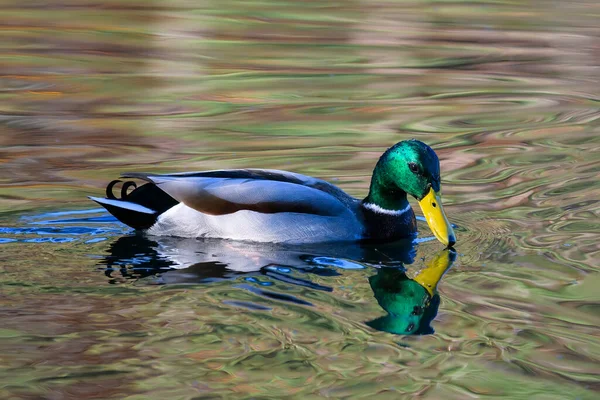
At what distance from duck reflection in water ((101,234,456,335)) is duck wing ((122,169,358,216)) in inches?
9.7

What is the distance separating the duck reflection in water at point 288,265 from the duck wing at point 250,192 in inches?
9.7

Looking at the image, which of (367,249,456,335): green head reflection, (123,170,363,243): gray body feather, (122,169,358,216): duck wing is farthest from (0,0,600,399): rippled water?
(122,169,358,216): duck wing

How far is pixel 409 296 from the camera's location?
6.66 meters

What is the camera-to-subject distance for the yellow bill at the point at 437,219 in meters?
7.44

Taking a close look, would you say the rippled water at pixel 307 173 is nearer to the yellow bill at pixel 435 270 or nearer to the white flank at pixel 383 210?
the yellow bill at pixel 435 270

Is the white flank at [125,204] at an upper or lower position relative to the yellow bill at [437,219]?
upper

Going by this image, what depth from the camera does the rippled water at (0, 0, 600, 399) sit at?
5449 mm

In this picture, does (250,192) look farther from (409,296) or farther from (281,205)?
(409,296)

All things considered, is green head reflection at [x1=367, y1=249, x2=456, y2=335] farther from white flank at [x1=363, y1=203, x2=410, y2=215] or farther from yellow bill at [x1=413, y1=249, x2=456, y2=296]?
white flank at [x1=363, y1=203, x2=410, y2=215]

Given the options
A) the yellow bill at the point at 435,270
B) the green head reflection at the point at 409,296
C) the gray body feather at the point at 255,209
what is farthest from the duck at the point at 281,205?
the green head reflection at the point at 409,296

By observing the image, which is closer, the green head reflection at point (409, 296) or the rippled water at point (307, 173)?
the rippled water at point (307, 173)

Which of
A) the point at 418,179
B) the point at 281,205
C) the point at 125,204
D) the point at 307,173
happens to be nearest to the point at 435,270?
the point at 418,179

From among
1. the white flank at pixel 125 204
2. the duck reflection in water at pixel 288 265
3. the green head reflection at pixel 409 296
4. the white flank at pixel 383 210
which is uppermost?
the white flank at pixel 125 204

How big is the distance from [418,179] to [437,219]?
0.30 m
